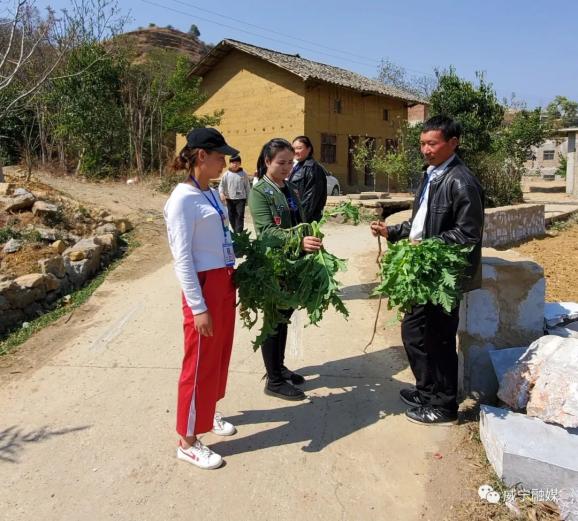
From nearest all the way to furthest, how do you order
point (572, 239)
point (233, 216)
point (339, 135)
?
point (233, 216) < point (572, 239) < point (339, 135)

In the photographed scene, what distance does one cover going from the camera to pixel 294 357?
4742mm

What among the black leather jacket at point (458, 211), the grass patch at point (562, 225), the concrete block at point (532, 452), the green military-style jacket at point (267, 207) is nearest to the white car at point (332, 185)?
the grass patch at point (562, 225)

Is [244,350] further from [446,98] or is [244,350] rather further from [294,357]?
[446,98]

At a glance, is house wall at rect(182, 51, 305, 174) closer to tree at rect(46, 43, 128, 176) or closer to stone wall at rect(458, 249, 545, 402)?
tree at rect(46, 43, 128, 176)

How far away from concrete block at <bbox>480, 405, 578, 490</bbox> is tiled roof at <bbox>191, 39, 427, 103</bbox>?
19.4 m

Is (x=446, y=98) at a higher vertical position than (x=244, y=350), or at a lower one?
higher

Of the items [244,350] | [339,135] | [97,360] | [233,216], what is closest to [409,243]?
[244,350]

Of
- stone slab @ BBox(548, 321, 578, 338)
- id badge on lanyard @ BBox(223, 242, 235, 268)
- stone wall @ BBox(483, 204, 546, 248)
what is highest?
id badge on lanyard @ BBox(223, 242, 235, 268)

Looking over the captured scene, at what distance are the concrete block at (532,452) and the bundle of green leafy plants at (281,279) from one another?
1.21 m

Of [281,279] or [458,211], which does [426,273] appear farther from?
[281,279]

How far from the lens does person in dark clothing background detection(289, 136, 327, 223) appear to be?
201 inches

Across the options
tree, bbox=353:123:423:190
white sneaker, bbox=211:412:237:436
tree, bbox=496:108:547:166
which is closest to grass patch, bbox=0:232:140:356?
white sneaker, bbox=211:412:237:436

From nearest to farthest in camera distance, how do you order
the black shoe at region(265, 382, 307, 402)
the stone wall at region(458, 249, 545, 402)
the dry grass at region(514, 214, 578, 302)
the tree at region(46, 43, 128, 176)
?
the stone wall at region(458, 249, 545, 402) < the black shoe at region(265, 382, 307, 402) < the dry grass at region(514, 214, 578, 302) < the tree at region(46, 43, 128, 176)

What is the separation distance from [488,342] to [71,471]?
9.57 feet
